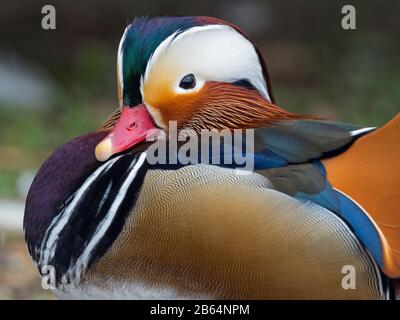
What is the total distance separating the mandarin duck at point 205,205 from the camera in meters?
2.11

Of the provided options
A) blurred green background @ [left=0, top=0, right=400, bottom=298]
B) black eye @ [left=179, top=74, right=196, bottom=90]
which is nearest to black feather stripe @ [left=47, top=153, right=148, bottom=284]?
black eye @ [left=179, top=74, right=196, bottom=90]

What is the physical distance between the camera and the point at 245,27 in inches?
223

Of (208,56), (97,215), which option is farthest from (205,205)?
(208,56)

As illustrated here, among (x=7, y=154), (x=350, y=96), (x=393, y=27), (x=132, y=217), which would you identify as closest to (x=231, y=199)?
(x=132, y=217)

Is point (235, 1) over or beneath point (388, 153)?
over

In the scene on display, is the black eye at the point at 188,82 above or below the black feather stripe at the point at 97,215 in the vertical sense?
above

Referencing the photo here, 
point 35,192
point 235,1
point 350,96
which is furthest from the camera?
point 235,1

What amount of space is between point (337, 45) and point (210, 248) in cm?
364

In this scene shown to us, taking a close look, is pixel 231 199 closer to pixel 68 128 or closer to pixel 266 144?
pixel 266 144

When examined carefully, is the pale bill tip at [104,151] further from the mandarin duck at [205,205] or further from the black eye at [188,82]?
the black eye at [188,82]

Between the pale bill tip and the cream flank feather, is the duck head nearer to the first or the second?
the pale bill tip

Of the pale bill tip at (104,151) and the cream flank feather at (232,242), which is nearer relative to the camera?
the cream flank feather at (232,242)

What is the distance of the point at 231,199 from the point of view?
209cm

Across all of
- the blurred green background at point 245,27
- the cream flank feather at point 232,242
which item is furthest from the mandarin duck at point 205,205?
the blurred green background at point 245,27
